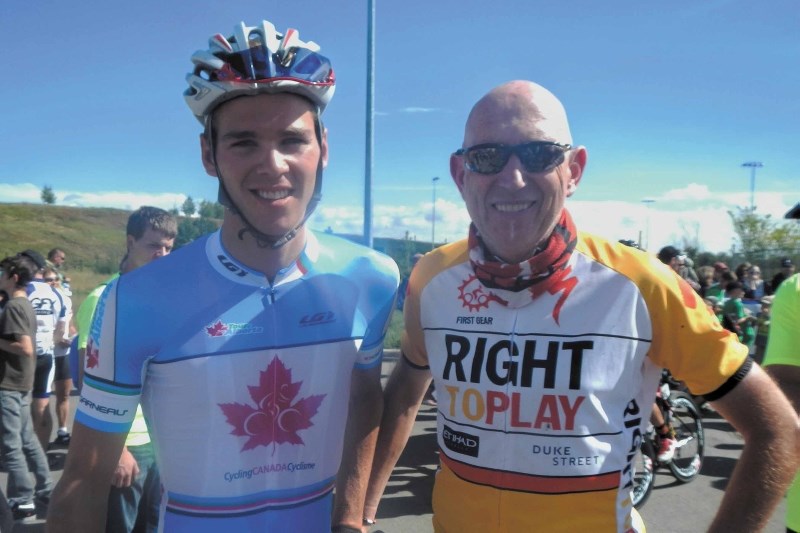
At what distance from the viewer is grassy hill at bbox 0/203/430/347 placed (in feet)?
105

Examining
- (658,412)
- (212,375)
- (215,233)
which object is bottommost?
(658,412)

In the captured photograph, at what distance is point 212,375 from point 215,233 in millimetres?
494

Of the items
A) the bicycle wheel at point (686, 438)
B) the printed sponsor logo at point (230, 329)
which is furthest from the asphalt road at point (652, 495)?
the printed sponsor logo at point (230, 329)

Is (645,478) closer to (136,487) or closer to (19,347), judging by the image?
(136,487)

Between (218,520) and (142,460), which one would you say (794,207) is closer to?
(218,520)

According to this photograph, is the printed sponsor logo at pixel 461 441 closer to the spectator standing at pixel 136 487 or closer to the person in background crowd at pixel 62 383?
the spectator standing at pixel 136 487

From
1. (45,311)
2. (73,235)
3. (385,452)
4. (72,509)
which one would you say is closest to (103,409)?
(72,509)

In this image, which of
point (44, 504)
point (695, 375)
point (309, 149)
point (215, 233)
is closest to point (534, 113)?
point (309, 149)

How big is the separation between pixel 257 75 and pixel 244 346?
828 mm

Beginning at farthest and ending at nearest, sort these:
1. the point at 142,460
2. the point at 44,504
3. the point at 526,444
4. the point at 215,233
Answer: the point at 44,504 < the point at 142,460 < the point at 215,233 < the point at 526,444

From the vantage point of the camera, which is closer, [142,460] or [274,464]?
[274,464]

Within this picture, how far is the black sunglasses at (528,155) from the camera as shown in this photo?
5.77 ft

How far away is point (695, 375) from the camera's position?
66.1 inches

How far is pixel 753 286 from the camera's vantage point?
1162cm
